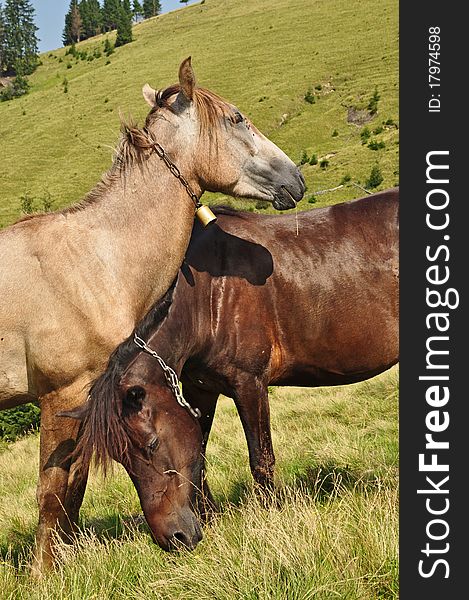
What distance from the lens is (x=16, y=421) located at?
13.4 meters

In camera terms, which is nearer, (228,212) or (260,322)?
(260,322)

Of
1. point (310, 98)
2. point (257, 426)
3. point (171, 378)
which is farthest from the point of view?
point (310, 98)

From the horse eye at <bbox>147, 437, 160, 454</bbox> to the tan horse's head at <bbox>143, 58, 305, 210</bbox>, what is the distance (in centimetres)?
170

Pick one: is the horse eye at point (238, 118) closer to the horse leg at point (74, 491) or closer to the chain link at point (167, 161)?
the chain link at point (167, 161)

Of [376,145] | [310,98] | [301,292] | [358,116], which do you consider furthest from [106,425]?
[310,98]

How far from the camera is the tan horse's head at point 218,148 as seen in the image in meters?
3.97

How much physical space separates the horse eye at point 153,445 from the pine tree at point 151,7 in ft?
454

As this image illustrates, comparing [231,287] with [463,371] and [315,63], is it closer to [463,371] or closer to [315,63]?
[463,371]

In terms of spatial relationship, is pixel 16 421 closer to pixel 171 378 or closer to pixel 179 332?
pixel 179 332

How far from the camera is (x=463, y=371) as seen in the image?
2943 mm

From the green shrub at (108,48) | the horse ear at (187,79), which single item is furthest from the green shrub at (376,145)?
the green shrub at (108,48)

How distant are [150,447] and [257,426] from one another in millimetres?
1346

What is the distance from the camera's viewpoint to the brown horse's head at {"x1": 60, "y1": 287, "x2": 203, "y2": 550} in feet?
10.4

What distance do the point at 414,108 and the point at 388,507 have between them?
2153mm
